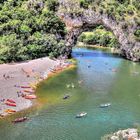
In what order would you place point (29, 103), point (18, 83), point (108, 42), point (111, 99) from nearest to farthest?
1. point (29, 103)
2. point (111, 99)
3. point (18, 83)
4. point (108, 42)

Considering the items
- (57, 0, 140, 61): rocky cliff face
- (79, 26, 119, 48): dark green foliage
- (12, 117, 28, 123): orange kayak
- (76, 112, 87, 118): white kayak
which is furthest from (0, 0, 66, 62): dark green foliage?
(79, 26, 119, 48): dark green foliage

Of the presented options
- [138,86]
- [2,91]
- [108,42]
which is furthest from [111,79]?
[108,42]

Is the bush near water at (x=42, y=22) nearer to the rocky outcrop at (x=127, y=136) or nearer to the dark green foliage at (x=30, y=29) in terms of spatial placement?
the dark green foliage at (x=30, y=29)

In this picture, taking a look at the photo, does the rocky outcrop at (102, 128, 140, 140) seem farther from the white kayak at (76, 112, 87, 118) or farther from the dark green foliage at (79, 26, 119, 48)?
the dark green foliage at (79, 26, 119, 48)

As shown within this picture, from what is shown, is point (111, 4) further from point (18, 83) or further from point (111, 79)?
point (18, 83)

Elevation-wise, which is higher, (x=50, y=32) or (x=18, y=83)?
(x=50, y=32)

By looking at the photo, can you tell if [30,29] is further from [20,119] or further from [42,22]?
[20,119]
